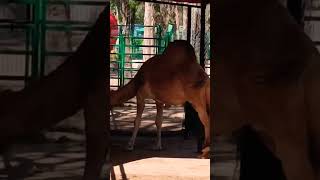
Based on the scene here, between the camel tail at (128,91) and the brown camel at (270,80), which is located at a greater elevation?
the brown camel at (270,80)

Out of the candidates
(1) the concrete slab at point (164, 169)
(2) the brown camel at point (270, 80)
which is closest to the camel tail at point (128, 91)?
(1) the concrete slab at point (164, 169)

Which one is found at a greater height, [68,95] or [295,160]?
[68,95]

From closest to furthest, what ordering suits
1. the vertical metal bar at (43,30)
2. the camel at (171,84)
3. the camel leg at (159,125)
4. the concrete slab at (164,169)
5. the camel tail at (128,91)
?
the vertical metal bar at (43,30) → the concrete slab at (164,169) → the camel leg at (159,125) → the camel at (171,84) → the camel tail at (128,91)

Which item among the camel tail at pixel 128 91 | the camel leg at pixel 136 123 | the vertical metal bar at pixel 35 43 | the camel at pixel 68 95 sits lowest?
the camel leg at pixel 136 123

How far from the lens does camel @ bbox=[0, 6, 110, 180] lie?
1607 mm

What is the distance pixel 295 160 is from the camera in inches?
64.2

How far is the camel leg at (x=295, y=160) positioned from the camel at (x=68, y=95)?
48 cm

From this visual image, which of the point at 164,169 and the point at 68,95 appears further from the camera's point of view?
the point at 164,169

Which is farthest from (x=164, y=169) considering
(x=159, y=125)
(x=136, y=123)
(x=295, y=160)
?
(x=295, y=160)

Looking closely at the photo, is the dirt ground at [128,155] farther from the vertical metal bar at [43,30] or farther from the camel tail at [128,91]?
the camel tail at [128,91]

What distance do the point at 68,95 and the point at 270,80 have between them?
54 cm

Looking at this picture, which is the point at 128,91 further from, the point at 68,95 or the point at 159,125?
the point at 68,95

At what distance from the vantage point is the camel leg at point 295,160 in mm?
1620

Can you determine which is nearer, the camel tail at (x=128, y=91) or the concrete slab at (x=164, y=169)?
the concrete slab at (x=164, y=169)
